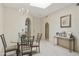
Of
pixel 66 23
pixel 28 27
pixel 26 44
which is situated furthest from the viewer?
pixel 66 23

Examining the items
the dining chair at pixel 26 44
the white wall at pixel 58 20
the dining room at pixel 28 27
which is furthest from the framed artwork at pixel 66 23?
the dining chair at pixel 26 44

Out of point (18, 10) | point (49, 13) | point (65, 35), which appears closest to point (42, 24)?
point (49, 13)

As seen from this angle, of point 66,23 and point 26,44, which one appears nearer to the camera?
point 26,44

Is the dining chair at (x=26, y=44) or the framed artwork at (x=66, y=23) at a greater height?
the framed artwork at (x=66, y=23)

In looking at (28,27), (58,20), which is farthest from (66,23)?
(28,27)

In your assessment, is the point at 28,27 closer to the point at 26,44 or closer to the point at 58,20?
the point at 26,44

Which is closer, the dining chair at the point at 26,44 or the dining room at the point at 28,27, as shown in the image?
the dining room at the point at 28,27

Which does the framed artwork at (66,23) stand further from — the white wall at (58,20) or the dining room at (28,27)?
the dining room at (28,27)

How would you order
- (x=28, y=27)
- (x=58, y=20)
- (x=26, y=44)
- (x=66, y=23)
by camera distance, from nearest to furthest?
(x=28, y=27) < (x=26, y=44) < (x=58, y=20) < (x=66, y=23)

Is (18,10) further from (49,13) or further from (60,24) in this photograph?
(60,24)

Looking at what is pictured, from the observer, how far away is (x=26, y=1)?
93.0 inches

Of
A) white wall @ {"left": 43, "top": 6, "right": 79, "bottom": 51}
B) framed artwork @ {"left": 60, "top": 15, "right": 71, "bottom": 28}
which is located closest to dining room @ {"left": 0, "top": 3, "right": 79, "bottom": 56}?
white wall @ {"left": 43, "top": 6, "right": 79, "bottom": 51}

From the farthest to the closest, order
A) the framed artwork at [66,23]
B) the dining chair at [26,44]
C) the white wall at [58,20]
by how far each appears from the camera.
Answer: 1. the framed artwork at [66,23]
2. the white wall at [58,20]
3. the dining chair at [26,44]

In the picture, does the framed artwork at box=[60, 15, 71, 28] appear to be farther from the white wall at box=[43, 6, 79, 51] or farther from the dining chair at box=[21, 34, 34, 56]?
the dining chair at box=[21, 34, 34, 56]
